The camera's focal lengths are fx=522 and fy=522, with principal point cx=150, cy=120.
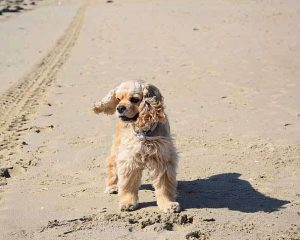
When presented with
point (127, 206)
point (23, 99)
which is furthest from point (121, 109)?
point (23, 99)

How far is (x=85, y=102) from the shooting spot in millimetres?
8797

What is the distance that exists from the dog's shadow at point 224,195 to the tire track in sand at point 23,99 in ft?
6.84

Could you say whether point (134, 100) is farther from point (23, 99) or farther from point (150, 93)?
point (23, 99)

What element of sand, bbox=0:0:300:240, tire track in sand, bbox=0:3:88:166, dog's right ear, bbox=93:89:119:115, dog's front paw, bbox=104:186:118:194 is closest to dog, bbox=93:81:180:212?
dog's right ear, bbox=93:89:119:115

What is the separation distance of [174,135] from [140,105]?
1219 millimetres

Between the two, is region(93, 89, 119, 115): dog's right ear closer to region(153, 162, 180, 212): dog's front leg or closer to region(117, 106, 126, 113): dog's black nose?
region(117, 106, 126, 113): dog's black nose

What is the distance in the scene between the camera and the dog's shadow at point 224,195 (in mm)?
4508

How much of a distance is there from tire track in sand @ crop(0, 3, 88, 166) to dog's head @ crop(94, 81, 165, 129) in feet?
7.13

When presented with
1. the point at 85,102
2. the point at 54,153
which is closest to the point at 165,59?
the point at 85,102

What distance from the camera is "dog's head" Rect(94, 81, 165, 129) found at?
13.4ft

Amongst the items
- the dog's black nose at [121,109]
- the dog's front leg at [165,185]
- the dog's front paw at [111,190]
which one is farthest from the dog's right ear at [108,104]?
the dog's front paw at [111,190]

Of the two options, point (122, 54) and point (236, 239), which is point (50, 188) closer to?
point (236, 239)

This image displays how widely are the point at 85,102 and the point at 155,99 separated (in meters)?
4.82

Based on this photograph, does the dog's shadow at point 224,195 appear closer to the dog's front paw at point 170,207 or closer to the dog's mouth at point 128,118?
the dog's front paw at point 170,207
